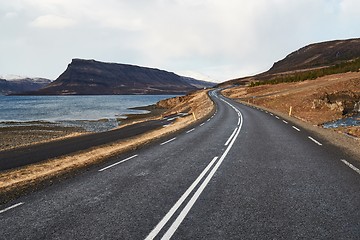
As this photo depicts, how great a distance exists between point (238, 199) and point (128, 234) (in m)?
2.58

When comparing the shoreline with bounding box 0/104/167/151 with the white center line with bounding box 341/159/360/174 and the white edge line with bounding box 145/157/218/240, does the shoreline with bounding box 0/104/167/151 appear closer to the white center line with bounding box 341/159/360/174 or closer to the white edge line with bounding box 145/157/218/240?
the white edge line with bounding box 145/157/218/240

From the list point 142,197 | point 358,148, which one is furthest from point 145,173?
point 358,148

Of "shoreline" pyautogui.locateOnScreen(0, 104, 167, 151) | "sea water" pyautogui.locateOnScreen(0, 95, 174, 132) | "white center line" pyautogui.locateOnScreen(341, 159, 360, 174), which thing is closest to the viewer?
"white center line" pyautogui.locateOnScreen(341, 159, 360, 174)

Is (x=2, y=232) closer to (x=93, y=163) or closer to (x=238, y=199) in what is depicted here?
(x=238, y=199)

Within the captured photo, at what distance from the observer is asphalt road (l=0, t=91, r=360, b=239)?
15.3 ft

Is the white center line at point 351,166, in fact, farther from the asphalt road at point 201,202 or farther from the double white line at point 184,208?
the double white line at point 184,208

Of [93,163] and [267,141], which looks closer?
[93,163]

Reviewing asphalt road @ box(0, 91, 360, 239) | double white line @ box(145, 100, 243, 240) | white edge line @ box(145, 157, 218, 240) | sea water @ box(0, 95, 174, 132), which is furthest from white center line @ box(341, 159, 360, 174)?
sea water @ box(0, 95, 174, 132)

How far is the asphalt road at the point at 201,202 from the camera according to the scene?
467 cm

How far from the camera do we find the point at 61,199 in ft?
21.0

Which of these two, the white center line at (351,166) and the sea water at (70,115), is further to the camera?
the sea water at (70,115)

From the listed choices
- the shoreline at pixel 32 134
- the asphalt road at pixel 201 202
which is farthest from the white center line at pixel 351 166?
the shoreline at pixel 32 134

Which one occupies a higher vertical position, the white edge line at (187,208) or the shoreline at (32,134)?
the white edge line at (187,208)

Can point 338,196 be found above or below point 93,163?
above
